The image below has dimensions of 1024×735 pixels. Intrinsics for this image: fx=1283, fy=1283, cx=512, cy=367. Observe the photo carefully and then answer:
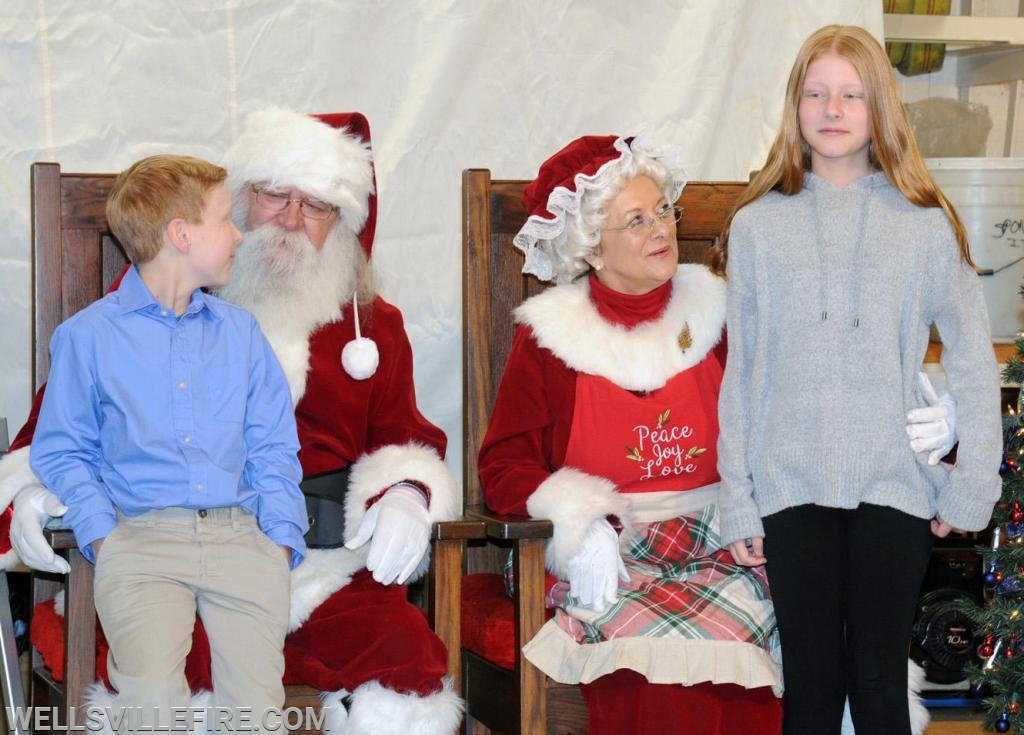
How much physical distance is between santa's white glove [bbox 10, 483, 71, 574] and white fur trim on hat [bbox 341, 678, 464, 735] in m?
0.63

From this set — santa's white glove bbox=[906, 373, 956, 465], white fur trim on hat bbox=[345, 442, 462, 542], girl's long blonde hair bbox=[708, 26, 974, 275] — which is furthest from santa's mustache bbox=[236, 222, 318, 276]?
santa's white glove bbox=[906, 373, 956, 465]

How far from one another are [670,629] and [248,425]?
96 cm

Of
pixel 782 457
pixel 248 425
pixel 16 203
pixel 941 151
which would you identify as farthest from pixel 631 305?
pixel 941 151

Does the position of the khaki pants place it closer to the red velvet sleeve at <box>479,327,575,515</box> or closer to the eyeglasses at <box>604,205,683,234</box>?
the red velvet sleeve at <box>479,327,575,515</box>

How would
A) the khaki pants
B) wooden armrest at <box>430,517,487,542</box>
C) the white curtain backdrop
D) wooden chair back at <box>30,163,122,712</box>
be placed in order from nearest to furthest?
the khaki pants
wooden armrest at <box>430,517,487,542</box>
wooden chair back at <box>30,163,122,712</box>
the white curtain backdrop

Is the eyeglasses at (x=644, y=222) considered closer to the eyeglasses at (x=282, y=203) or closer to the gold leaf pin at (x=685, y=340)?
the gold leaf pin at (x=685, y=340)

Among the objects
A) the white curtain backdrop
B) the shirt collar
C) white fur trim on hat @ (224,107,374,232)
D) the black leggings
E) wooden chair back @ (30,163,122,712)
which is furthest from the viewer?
the white curtain backdrop

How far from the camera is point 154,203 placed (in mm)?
2605

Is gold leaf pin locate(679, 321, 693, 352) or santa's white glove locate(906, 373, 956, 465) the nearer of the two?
santa's white glove locate(906, 373, 956, 465)

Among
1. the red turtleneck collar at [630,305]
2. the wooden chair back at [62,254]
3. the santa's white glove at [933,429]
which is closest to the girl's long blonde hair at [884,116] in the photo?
the santa's white glove at [933,429]

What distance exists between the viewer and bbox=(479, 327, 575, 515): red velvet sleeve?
118 inches

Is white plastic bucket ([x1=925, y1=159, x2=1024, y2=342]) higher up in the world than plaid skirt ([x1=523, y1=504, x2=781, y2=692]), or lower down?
A: higher up

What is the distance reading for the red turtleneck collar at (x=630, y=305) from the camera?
3078 millimetres

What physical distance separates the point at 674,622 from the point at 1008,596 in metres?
1.02
